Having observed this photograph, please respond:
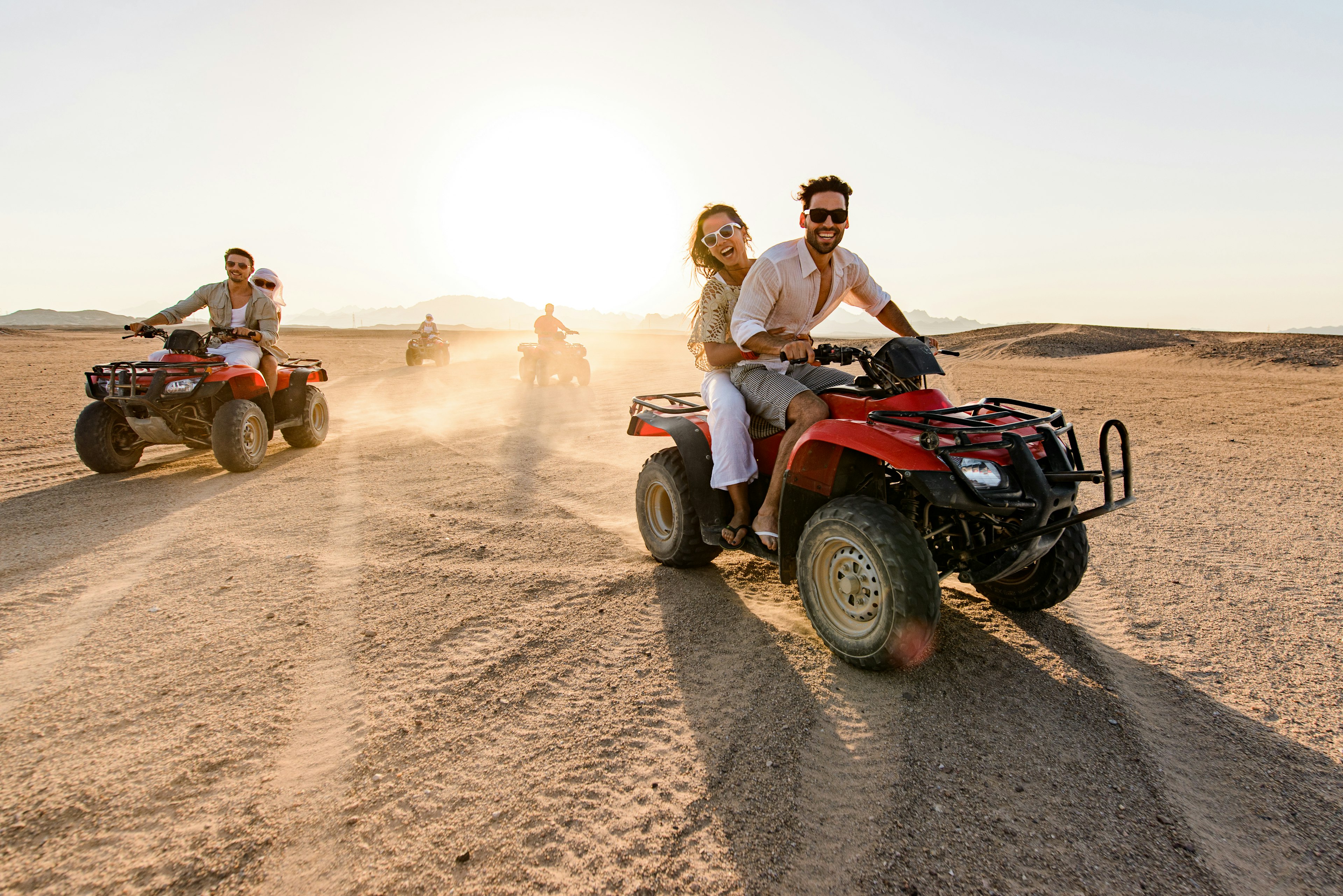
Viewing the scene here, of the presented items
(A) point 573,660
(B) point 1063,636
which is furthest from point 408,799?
(B) point 1063,636

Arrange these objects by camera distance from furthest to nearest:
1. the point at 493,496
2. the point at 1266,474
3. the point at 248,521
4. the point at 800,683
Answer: the point at 1266,474
the point at 493,496
the point at 248,521
the point at 800,683

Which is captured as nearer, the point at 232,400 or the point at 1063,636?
the point at 1063,636

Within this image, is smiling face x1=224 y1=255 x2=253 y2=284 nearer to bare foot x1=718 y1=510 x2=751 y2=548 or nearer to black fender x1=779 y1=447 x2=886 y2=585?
bare foot x1=718 y1=510 x2=751 y2=548

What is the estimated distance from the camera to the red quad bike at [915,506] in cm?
289

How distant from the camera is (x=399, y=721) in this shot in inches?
112

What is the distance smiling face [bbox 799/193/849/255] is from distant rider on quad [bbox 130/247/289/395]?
21.6ft

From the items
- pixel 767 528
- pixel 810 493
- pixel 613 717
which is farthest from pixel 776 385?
pixel 613 717

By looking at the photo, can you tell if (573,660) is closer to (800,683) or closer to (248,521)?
(800,683)

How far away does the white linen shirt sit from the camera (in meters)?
3.83

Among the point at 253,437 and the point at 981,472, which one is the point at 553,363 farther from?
the point at 981,472

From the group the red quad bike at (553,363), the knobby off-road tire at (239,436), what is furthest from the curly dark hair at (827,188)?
the red quad bike at (553,363)

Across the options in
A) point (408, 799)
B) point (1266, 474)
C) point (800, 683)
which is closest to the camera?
point (408, 799)

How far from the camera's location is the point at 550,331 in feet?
57.4

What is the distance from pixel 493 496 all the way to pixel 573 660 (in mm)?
3422
